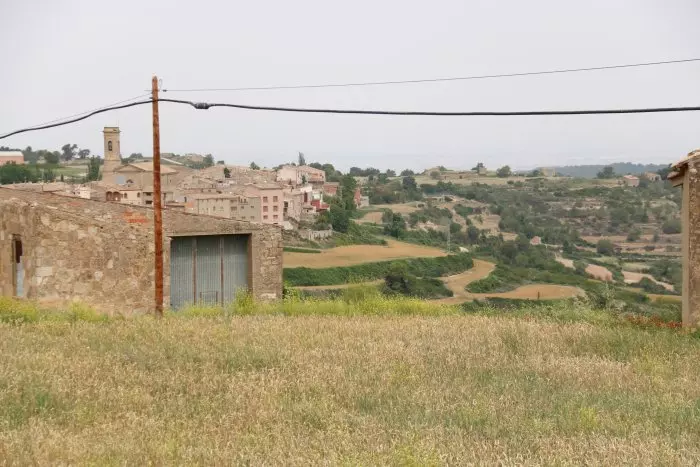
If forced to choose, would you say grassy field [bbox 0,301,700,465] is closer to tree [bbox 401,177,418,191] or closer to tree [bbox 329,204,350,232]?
tree [bbox 329,204,350,232]

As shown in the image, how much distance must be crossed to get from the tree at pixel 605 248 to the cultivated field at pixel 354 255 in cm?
1660

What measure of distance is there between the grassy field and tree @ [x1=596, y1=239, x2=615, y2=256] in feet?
213

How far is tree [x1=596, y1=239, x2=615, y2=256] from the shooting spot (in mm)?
75250

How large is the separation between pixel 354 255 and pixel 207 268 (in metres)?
40.0

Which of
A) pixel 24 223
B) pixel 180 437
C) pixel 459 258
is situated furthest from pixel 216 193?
pixel 180 437

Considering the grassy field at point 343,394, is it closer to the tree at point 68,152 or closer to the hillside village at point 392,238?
the hillside village at point 392,238

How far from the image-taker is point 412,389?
8383 mm

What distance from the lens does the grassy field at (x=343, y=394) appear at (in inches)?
241

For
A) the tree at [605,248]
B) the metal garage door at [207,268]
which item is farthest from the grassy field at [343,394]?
the tree at [605,248]

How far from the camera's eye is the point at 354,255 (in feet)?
205

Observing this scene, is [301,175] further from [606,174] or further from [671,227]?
[606,174]

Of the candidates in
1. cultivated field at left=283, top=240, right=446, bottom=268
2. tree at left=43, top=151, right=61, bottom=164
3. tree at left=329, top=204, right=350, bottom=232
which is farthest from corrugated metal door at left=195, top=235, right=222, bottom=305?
tree at left=43, top=151, right=61, bottom=164

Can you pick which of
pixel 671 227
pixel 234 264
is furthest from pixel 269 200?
pixel 671 227

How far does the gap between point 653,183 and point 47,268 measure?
103869mm
